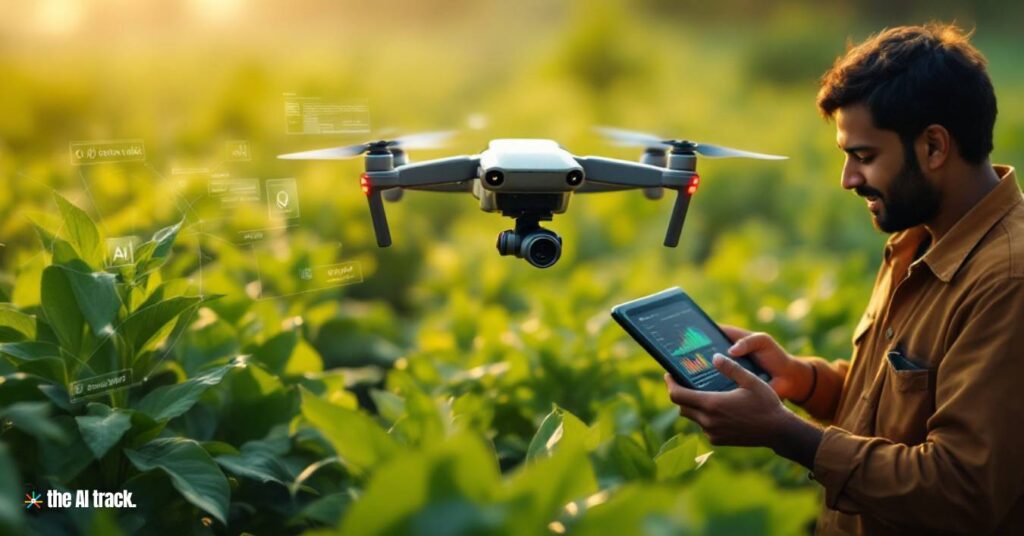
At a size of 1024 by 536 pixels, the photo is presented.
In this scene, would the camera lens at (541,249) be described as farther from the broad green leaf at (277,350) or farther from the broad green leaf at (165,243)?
the broad green leaf at (277,350)

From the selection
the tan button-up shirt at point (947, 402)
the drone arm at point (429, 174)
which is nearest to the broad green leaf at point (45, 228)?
the drone arm at point (429, 174)

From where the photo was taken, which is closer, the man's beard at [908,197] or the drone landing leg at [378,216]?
the drone landing leg at [378,216]

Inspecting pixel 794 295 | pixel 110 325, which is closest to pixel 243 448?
pixel 110 325

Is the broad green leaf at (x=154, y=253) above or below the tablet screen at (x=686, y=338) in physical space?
above

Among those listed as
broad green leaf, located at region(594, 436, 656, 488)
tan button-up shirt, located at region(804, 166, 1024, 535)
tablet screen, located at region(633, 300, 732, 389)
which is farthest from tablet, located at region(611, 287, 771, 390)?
tan button-up shirt, located at region(804, 166, 1024, 535)

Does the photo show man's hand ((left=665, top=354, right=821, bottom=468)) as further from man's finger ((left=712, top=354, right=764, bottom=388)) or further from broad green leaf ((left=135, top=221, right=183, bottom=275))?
broad green leaf ((left=135, top=221, right=183, bottom=275))

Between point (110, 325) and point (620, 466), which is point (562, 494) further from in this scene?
point (110, 325)

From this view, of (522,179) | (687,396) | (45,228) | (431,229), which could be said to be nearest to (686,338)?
(687,396)

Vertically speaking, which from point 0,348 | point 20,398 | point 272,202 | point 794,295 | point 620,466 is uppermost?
point 272,202
